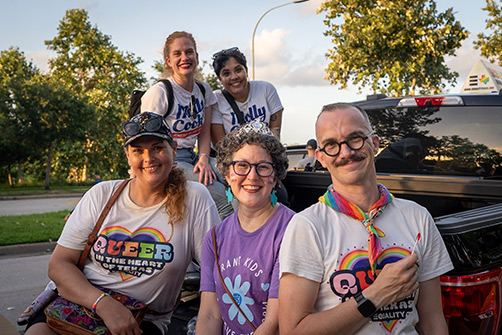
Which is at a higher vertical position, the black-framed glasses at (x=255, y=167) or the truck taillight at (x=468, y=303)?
the black-framed glasses at (x=255, y=167)

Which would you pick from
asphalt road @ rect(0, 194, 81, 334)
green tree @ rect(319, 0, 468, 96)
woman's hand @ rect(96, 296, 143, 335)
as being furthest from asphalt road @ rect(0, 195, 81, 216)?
woman's hand @ rect(96, 296, 143, 335)

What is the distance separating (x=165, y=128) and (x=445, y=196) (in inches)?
65.8

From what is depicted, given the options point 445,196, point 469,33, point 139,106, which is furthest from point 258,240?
point 469,33

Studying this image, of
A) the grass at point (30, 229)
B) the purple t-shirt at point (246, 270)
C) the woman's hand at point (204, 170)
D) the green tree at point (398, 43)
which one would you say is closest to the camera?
the purple t-shirt at point (246, 270)

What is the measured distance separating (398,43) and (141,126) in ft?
47.2

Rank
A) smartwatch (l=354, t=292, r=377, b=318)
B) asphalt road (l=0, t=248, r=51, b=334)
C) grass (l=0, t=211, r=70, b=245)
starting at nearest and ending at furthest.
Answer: smartwatch (l=354, t=292, r=377, b=318), asphalt road (l=0, t=248, r=51, b=334), grass (l=0, t=211, r=70, b=245)

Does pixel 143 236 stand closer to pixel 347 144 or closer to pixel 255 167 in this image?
pixel 255 167

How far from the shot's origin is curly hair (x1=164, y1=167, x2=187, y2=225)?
2.73 metres

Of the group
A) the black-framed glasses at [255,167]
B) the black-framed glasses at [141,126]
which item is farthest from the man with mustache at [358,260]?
the black-framed glasses at [141,126]

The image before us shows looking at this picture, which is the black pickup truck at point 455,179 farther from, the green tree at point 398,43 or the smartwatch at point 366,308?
the green tree at point 398,43

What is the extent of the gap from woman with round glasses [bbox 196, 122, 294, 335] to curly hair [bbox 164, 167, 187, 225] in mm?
338

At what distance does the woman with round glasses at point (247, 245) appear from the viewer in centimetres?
221

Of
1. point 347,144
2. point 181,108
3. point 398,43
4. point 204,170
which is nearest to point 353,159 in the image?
point 347,144

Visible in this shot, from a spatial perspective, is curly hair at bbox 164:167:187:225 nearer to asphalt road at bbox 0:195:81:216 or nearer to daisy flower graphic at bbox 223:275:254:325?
daisy flower graphic at bbox 223:275:254:325
